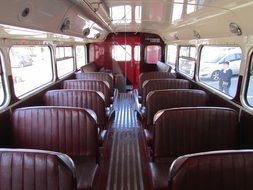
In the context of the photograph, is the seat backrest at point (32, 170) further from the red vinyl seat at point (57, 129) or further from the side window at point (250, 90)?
the side window at point (250, 90)

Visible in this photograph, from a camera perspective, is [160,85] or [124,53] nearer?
[160,85]

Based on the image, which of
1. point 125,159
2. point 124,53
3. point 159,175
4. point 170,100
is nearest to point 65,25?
point 170,100

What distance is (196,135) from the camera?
285 cm

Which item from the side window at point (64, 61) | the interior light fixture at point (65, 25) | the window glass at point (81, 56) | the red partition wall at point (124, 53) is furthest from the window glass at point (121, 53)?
the interior light fixture at point (65, 25)

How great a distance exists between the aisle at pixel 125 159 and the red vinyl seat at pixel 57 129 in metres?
0.65

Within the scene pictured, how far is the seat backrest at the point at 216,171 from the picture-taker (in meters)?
1.64

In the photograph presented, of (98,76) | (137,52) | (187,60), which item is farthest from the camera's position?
(137,52)

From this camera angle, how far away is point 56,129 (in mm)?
2836

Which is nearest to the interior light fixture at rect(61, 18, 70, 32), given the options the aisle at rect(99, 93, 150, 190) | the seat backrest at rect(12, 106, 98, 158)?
the seat backrest at rect(12, 106, 98, 158)

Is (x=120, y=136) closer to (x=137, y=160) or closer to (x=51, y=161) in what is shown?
(x=137, y=160)

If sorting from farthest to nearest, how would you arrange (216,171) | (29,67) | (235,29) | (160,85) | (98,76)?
(98,76)
(160,85)
(29,67)
(235,29)
(216,171)

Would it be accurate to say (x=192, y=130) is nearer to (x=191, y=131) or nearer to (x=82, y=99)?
(x=191, y=131)

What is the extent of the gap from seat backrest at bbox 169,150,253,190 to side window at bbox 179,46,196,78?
3780mm

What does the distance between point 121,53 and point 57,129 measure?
6.59 m
